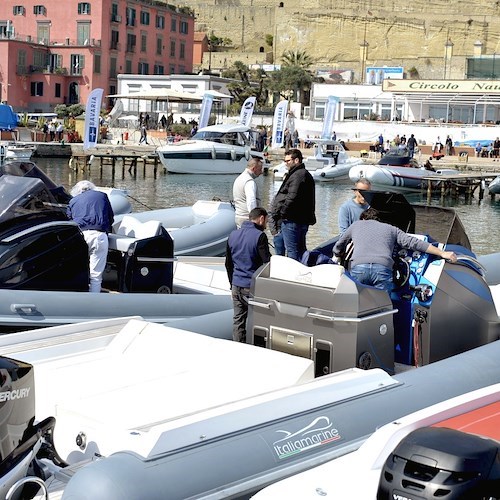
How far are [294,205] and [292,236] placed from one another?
1.07 feet

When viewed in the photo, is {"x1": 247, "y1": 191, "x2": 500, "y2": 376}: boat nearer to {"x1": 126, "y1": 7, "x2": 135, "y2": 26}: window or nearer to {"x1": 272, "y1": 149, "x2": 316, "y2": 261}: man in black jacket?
{"x1": 272, "y1": 149, "x2": 316, "y2": 261}: man in black jacket

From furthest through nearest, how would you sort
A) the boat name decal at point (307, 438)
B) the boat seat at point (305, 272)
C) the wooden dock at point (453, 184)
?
the wooden dock at point (453, 184) < the boat seat at point (305, 272) < the boat name decal at point (307, 438)

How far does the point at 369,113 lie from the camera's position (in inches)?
2453

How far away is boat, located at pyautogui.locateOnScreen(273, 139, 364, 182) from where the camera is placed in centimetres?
3912

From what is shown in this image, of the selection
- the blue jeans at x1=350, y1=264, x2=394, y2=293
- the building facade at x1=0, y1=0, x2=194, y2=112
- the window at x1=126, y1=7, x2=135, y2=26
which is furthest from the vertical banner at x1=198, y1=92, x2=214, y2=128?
the blue jeans at x1=350, y1=264, x2=394, y2=293

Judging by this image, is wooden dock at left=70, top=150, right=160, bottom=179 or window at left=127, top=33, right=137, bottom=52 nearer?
wooden dock at left=70, top=150, right=160, bottom=179

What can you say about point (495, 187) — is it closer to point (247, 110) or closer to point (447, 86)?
point (247, 110)

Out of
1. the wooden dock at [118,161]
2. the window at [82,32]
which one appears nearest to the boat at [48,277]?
the wooden dock at [118,161]

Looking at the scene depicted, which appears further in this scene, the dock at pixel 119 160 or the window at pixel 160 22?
the window at pixel 160 22

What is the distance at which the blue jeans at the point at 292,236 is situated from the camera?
9969 mm

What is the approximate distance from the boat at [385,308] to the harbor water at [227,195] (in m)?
13.4

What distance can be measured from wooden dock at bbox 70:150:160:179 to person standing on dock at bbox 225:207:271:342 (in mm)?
33080

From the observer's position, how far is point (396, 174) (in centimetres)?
3484

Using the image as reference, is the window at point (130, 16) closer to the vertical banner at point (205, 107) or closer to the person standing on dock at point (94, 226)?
the vertical banner at point (205, 107)
